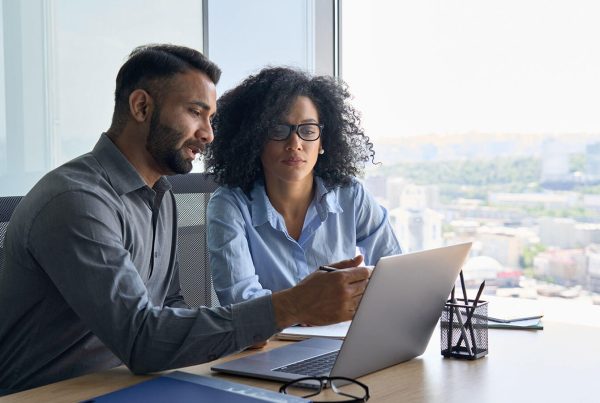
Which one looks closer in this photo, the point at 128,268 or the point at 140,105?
the point at 128,268

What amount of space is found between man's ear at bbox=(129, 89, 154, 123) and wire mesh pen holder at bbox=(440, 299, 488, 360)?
782 mm

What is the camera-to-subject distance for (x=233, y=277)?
200 centimetres

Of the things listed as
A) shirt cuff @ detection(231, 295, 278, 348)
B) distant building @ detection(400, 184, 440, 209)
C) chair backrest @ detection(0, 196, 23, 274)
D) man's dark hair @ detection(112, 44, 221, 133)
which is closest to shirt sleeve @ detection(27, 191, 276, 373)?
shirt cuff @ detection(231, 295, 278, 348)

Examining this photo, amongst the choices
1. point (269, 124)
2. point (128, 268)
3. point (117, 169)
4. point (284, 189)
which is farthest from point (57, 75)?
point (128, 268)

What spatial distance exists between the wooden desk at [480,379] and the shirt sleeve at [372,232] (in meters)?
0.72

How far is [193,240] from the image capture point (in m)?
2.13

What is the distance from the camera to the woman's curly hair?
2338mm

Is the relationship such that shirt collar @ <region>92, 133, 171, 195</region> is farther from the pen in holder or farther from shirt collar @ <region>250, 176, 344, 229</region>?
the pen in holder

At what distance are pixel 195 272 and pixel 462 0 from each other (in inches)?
69.9

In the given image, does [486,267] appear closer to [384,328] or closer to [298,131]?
[298,131]

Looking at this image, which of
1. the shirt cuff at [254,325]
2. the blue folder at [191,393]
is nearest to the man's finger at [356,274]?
the shirt cuff at [254,325]

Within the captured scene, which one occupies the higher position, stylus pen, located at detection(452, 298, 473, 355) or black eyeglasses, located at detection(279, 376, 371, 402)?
stylus pen, located at detection(452, 298, 473, 355)

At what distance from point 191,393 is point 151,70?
82 cm

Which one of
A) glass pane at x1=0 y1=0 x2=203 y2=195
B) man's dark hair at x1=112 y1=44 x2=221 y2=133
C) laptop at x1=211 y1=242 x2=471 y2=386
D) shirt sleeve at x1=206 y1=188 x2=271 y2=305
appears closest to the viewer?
laptop at x1=211 y1=242 x2=471 y2=386
